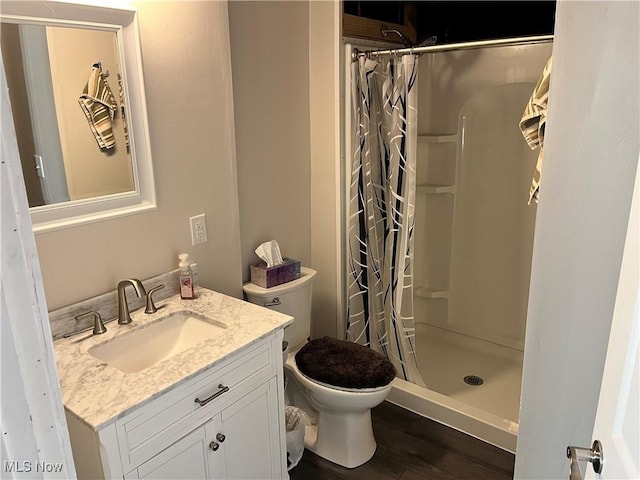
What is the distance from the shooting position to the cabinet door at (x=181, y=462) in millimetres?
1401

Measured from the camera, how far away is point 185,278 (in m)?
1.93

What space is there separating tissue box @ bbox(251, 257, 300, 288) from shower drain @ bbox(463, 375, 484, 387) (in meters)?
1.20

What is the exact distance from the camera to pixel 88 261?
5.62ft

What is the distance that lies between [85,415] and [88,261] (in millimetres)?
615

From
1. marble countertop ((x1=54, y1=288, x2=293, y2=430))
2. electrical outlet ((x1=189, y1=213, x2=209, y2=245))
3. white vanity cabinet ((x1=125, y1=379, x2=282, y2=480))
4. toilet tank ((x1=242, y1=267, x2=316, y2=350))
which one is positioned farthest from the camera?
toilet tank ((x1=242, y1=267, x2=316, y2=350))

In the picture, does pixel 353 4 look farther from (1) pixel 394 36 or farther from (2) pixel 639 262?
(2) pixel 639 262

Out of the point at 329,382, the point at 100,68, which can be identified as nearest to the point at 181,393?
the point at 329,382

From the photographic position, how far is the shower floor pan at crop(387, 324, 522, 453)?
7.65ft

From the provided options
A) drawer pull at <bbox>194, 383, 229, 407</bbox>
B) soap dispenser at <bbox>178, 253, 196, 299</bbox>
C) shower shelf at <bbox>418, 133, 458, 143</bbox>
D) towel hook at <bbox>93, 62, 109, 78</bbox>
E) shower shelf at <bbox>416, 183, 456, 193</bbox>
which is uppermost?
towel hook at <bbox>93, 62, 109, 78</bbox>

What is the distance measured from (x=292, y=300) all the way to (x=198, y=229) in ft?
1.83

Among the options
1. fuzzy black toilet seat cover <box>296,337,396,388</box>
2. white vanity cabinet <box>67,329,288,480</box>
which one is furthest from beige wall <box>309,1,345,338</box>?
white vanity cabinet <box>67,329,288,480</box>

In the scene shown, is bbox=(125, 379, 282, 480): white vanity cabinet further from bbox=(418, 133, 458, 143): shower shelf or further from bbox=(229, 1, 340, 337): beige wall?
bbox=(418, 133, 458, 143): shower shelf

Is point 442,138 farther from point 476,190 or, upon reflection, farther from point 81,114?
point 81,114

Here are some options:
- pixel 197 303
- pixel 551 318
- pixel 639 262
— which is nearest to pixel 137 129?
pixel 197 303
